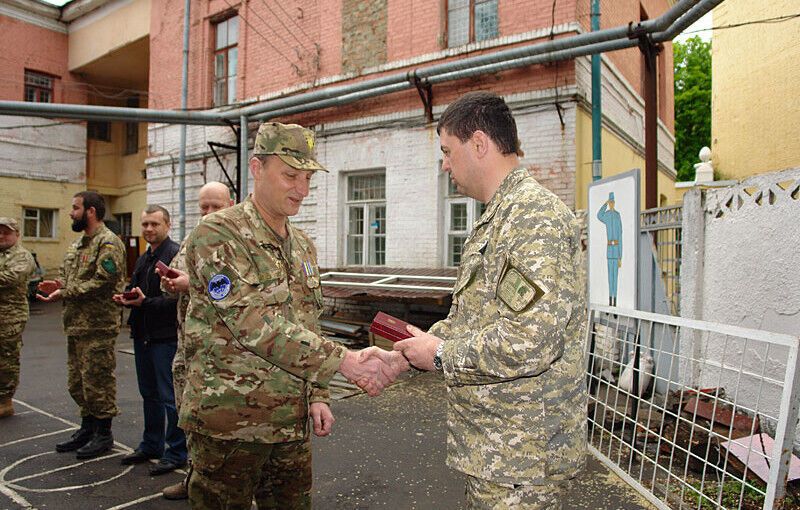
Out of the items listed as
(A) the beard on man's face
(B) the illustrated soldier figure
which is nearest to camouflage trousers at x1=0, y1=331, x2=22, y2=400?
(A) the beard on man's face

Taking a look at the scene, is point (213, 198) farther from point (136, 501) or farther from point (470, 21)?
point (470, 21)

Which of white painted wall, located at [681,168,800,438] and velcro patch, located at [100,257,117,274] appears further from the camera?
velcro patch, located at [100,257,117,274]

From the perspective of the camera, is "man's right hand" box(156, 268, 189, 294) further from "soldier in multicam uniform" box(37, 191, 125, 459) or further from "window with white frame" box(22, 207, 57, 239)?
"window with white frame" box(22, 207, 57, 239)

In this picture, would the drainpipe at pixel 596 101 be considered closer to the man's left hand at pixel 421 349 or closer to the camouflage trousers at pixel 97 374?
the camouflage trousers at pixel 97 374

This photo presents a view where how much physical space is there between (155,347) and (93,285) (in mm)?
827

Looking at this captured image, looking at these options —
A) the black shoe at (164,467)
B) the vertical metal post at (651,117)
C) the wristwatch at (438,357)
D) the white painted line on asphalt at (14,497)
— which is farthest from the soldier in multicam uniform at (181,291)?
the vertical metal post at (651,117)

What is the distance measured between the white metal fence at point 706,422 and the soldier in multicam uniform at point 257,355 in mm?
1761

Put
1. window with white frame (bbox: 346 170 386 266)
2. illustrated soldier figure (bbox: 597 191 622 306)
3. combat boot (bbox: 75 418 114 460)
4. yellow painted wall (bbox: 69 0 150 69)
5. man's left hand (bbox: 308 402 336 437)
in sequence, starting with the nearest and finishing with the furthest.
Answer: man's left hand (bbox: 308 402 336 437), combat boot (bbox: 75 418 114 460), illustrated soldier figure (bbox: 597 191 622 306), window with white frame (bbox: 346 170 386 266), yellow painted wall (bbox: 69 0 150 69)

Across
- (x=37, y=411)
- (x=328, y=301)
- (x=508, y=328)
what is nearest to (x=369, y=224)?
(x=328, y=301)

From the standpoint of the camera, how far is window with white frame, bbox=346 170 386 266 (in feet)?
34.0

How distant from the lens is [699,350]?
4.92m

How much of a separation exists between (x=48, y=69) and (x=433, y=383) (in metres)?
17.5

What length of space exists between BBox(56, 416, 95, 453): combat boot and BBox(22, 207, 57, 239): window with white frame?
15684mm

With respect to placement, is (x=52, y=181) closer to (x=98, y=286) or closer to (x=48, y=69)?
(x=48, y=69)
